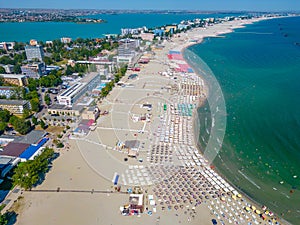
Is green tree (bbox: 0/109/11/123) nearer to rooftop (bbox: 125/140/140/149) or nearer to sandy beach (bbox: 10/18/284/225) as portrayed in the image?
sandy beach (bbox: 10/18/284/225)

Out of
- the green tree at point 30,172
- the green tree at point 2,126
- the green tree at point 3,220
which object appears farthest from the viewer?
the green tree at point 2,126

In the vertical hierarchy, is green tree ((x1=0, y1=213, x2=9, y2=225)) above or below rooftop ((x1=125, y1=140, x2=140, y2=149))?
above

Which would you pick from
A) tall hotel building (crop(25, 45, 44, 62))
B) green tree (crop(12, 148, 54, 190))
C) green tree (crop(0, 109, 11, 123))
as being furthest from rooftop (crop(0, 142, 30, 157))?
tall hotel building (crop(25, 45, 44, 62))

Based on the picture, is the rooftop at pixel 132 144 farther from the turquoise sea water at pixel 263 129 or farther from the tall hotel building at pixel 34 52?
the tall hotel building at pixel 34 52

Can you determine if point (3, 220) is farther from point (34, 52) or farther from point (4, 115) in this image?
point (34, 52)

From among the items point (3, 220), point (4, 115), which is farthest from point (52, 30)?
point (3, 220)

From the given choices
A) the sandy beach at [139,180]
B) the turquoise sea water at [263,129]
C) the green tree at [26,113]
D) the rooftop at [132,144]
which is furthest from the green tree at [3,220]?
the turquoise sea water at [263,129]
